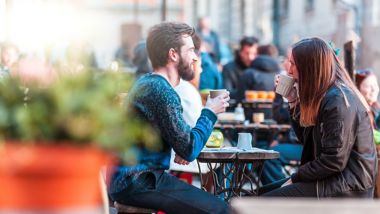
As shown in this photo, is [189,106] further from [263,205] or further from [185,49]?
[263,205]

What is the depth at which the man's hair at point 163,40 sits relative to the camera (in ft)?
16.2

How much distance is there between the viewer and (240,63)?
13.2 meters

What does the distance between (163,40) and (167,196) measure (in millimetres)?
817

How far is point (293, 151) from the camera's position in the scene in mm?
9633

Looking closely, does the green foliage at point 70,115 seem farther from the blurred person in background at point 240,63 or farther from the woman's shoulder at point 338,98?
the blurred person in background at point 240,63

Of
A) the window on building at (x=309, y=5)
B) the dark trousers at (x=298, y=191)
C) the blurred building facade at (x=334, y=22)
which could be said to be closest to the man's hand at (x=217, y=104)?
the dark trousers at (x=298, y=191)

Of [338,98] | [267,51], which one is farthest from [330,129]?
[267,51]

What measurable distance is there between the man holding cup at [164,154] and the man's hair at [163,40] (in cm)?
9

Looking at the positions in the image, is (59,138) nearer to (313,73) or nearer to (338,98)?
(338,98)

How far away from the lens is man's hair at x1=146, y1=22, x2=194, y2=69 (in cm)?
494

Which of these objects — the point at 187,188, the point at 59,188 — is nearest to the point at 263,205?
the point at 59,188

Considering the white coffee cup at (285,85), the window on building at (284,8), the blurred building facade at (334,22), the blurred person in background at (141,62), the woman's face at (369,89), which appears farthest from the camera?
the window on building at (284,8)

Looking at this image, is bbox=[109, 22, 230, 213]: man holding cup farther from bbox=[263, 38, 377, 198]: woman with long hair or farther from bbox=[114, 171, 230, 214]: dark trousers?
bbox=[263, 38, 377, 198]: woman with long hair

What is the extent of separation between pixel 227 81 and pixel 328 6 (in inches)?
416
